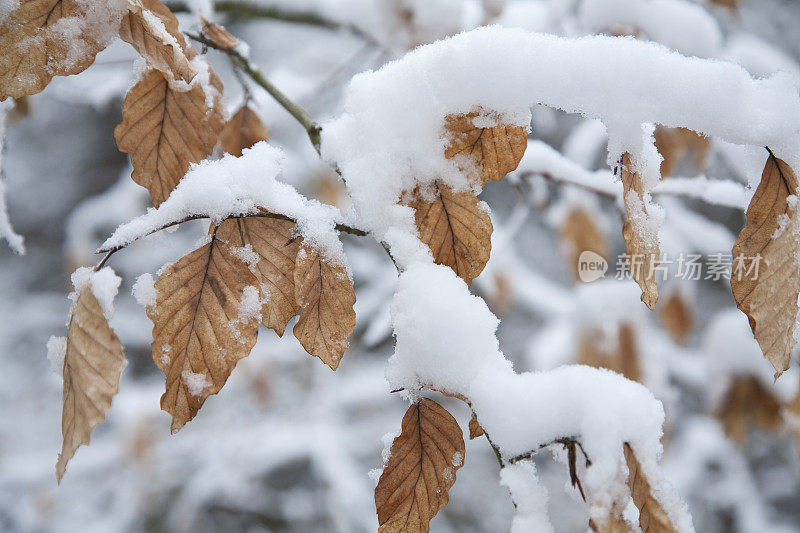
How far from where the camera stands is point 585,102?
0.38 m

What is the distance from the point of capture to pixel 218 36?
0.56 metres

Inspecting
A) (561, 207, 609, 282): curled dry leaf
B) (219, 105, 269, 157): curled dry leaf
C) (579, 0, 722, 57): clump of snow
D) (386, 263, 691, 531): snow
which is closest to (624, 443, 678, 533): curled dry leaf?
(386, 263, 691, 531): snow

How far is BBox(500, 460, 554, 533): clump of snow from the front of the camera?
1.17 ft

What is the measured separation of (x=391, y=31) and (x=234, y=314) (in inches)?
33.5

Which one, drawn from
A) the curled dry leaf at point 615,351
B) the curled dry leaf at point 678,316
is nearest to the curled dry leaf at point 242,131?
the curled dry leaf at point 615,351

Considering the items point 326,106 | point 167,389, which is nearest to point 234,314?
point 167,389

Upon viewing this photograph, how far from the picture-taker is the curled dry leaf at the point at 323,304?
377 mm

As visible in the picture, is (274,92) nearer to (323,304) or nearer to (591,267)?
(323,304)

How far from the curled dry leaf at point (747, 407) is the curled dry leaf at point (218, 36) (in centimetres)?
208

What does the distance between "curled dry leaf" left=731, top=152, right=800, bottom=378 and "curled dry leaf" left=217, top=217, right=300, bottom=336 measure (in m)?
Answer: 0.34

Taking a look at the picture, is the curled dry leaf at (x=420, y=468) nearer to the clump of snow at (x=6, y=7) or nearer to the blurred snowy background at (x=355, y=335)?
the blurred snowy background at (x=355, y=335)

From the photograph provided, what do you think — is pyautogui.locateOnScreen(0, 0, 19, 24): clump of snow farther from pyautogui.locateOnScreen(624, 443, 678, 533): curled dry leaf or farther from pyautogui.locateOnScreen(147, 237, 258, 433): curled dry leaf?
pyautogui.locateOnScreen(624, 443, 678, 533): curled dry leaf

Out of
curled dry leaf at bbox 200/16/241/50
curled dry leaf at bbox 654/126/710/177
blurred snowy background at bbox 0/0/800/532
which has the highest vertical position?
curled dry leaf at bbox 200/16/241/50

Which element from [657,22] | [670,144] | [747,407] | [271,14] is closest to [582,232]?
[670,144]
